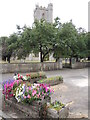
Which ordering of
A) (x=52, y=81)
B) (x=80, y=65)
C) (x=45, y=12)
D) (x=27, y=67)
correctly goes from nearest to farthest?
(x=52, y=81) → (x=27, y=67) → (x=80, y=65) → (x=45, y=12)

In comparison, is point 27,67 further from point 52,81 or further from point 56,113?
point 56,113

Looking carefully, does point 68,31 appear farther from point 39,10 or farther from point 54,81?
point 39,10

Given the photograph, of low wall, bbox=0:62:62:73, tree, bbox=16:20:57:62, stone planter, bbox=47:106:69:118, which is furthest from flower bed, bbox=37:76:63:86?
tree, bbox=16:20:57:62

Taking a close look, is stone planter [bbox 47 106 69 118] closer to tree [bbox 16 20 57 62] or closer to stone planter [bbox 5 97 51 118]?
stone planter [bbox 5 97 51 118]

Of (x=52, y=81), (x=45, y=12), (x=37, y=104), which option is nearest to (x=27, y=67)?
(x=52, y=81)

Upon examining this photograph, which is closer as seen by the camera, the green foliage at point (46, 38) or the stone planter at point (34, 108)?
the stone planter at point (34, 108)

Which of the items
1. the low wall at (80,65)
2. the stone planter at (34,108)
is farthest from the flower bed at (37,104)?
the low wall at (80,65)

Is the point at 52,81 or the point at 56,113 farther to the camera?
the point at 52,81

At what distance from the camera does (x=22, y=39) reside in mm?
13539

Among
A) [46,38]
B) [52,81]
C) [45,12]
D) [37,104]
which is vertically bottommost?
[52,81]

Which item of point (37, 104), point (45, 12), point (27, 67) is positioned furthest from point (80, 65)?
point (45, 12)

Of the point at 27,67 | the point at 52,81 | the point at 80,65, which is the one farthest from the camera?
the point at 80,65

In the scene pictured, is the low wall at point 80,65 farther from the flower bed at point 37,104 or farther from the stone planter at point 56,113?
the stone planter at point 56,113

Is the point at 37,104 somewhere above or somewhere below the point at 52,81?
above
